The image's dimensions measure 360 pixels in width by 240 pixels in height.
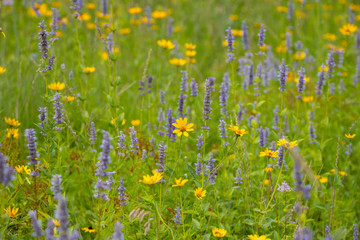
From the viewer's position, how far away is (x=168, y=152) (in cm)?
289

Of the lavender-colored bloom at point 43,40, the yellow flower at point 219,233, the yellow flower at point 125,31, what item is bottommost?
the yellow flower at point 219,233

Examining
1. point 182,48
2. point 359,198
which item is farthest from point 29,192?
point 182,48

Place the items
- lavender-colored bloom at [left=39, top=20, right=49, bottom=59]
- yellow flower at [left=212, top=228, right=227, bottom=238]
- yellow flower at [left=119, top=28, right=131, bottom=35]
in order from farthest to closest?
yellow flower at [left=119, top=28, right=131, bottom=35] → lavender-colored bloom at [left=39, top=20, right=49, bottom=59] → yellow flower at [left=212, top=228, right=227, bottom=238]

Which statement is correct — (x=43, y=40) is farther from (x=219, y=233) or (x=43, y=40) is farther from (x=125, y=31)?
(x=125, y=31)

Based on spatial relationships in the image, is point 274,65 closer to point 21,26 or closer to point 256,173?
point 256,173

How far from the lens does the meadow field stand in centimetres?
218

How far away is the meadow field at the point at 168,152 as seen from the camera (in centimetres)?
218

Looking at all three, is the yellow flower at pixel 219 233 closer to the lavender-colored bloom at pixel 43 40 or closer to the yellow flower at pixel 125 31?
the lavender-colored bloom at pixel 43 40

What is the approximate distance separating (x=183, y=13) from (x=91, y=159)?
14.7ft

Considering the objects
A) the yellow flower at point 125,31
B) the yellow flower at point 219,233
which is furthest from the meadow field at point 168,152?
the yellow flower at point 125,31

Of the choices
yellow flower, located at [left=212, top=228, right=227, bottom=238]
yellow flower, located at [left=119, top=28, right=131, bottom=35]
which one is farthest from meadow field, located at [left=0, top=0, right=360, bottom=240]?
yellow flower, located at [left=119, top=28, right=131, bottom=35]

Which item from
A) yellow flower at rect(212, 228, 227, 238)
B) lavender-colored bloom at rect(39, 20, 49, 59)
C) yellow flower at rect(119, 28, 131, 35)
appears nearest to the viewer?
yellow flower at rect(212, 228, 227, 238)

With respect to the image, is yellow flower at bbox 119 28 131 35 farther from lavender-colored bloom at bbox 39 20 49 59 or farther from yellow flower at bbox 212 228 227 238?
yellow flower at bbox 212 228 227 238

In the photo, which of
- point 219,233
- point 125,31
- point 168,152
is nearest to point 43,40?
point 168,152
